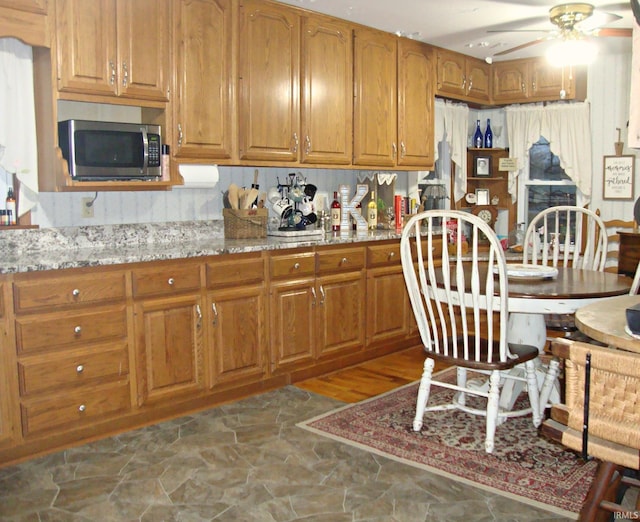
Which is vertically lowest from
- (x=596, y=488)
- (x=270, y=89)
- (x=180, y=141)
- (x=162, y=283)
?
(x=596, y=488)

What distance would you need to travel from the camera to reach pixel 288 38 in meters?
4.09

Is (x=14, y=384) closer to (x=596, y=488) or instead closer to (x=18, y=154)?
(x=18, y=154)

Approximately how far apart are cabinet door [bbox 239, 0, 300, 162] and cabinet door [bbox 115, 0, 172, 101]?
0.53 meters

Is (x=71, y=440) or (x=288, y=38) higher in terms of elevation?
(x=288, y=38)

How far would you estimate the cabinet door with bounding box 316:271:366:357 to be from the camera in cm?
409

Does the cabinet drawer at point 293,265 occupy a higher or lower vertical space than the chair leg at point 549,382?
higher

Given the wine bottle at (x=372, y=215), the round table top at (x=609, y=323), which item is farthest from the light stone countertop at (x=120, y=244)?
the round table top at (x=609, y=323)

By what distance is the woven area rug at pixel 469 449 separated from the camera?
2564 millimetres

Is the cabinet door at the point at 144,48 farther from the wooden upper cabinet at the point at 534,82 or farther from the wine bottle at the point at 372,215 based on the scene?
the wooden upper cabinet at the point at 534,82

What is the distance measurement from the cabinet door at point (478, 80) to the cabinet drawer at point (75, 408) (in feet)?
12.9

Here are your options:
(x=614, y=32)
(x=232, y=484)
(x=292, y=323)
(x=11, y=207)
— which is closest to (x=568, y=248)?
(x=614, y=32)

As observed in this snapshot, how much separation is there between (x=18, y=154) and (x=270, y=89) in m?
1.55

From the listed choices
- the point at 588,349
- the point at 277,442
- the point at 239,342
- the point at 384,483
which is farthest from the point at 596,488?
the point at 239,342

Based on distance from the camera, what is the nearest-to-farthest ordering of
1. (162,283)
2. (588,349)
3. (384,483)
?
(588,349) → (384,483) → (162,283)
